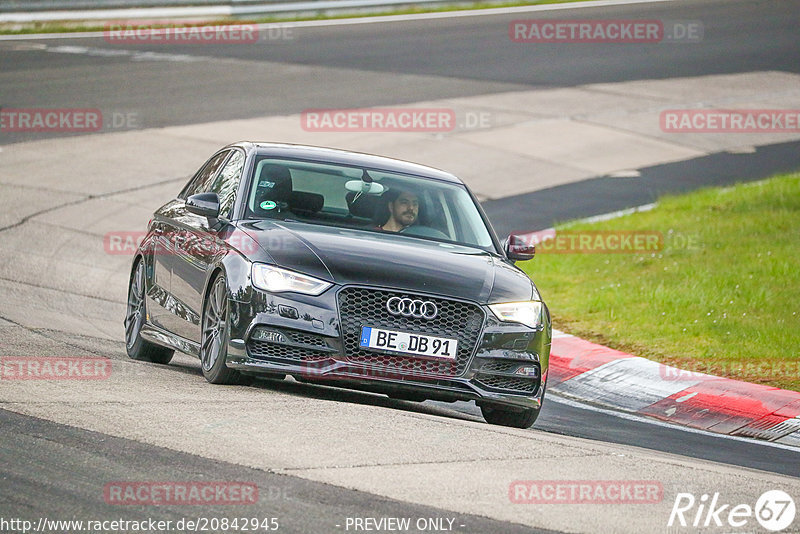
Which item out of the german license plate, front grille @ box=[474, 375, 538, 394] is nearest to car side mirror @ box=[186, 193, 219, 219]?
the german license plate

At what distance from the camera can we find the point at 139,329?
10320 mm

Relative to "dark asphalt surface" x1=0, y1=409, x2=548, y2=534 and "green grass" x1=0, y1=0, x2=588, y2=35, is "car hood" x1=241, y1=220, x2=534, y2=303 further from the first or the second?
"green grass" x1=0, y1=0, x2=588, y2=35

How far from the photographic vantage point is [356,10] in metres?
34.7

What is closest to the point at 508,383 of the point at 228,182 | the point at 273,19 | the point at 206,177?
the point at 228,182

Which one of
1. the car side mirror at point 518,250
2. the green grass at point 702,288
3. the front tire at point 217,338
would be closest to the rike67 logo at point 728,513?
the front tire at point 217,338

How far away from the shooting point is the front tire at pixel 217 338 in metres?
8.24

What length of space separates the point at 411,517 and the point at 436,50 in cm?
2538

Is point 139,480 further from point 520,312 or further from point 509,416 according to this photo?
point 509,416

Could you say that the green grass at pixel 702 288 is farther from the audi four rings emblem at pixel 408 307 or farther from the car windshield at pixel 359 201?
the audi four rings emblem at pixel 408 307

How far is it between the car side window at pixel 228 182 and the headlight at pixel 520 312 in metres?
2.03

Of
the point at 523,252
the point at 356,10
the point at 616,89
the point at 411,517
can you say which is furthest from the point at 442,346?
the point at 356,10

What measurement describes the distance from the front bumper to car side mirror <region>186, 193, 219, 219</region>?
1081 millimetres

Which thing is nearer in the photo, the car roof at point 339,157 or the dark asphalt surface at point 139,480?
the dark asphalt surface at point 139,480

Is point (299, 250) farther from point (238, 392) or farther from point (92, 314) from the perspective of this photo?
point (92, 314)
